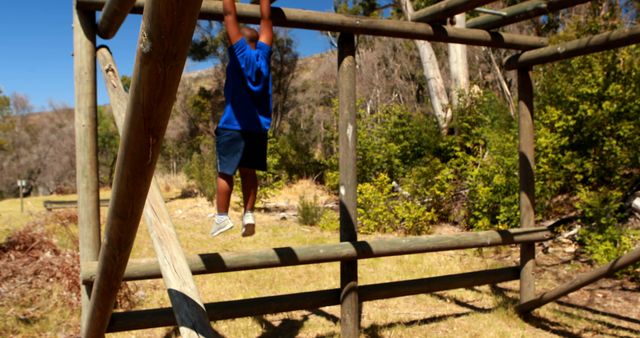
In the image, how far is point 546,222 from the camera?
7824 mm

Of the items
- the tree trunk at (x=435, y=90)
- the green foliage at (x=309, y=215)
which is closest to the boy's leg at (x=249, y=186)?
the green foliage at (x=309, y=215)

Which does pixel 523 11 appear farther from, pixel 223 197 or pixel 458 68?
pixel 458 68

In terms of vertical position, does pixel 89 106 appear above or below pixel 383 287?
above

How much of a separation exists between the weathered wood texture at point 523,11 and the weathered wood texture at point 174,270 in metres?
3.05

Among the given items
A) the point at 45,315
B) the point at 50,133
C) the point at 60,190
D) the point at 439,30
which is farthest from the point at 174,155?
the point at 439,30

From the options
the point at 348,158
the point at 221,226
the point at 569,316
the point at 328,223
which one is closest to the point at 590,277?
the point at 569,316

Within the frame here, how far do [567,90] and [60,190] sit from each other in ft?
89.0

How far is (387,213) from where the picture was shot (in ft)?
30.2

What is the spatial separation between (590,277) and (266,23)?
2943 mm

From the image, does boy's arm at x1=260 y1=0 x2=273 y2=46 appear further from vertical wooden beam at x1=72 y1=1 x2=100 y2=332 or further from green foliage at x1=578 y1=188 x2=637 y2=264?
green foliage at x1=578 y1=188 x2=637 y2=264

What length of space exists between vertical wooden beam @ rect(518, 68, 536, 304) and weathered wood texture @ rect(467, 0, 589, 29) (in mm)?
656

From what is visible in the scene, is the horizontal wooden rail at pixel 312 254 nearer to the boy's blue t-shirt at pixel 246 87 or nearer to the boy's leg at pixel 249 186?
the boy's leg at pixel 249 186

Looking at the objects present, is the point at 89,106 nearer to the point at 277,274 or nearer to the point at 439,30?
the point at 439,30

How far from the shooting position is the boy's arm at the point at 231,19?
3.17 m
